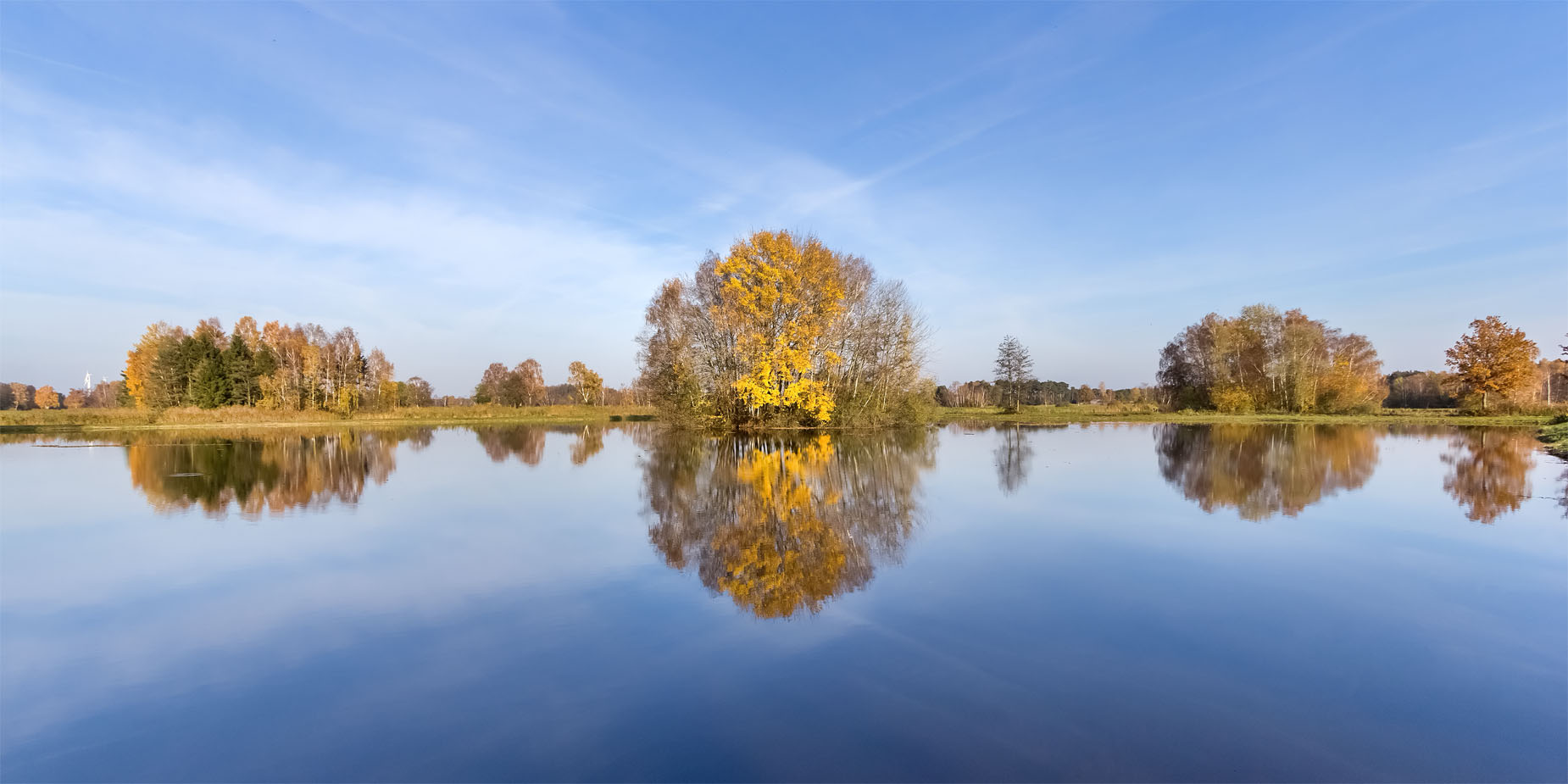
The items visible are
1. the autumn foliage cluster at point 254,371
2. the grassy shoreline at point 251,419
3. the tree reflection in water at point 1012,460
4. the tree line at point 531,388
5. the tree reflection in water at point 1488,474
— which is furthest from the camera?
the tree line at point 531,388

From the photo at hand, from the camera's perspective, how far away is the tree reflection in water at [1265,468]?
35.9 ft

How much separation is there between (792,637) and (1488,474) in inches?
682

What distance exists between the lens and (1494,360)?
4131cm

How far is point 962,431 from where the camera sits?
32062 mm

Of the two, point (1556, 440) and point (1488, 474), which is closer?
point (1488, 474)

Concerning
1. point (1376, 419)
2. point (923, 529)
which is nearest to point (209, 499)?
point (923, 529)

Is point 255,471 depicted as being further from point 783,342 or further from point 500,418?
point 500,418

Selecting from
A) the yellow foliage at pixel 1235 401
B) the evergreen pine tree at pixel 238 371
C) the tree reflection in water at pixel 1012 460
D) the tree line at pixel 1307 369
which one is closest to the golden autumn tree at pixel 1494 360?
the tree line at pixel 1307 369

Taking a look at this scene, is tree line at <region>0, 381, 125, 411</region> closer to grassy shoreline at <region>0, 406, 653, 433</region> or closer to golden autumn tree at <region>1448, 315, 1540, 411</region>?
grassy shoreline at <region>0, 406, 653, 433</region>

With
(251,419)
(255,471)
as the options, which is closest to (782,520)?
(255,471)

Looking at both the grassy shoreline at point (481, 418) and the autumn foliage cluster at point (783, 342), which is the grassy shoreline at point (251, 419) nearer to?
the grassy shoreline at point (481, 418)

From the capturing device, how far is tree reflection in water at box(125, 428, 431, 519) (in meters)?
11.7

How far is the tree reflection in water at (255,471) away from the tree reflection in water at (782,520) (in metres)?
6.13

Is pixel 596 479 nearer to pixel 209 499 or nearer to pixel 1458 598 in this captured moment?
pixel 209 499
